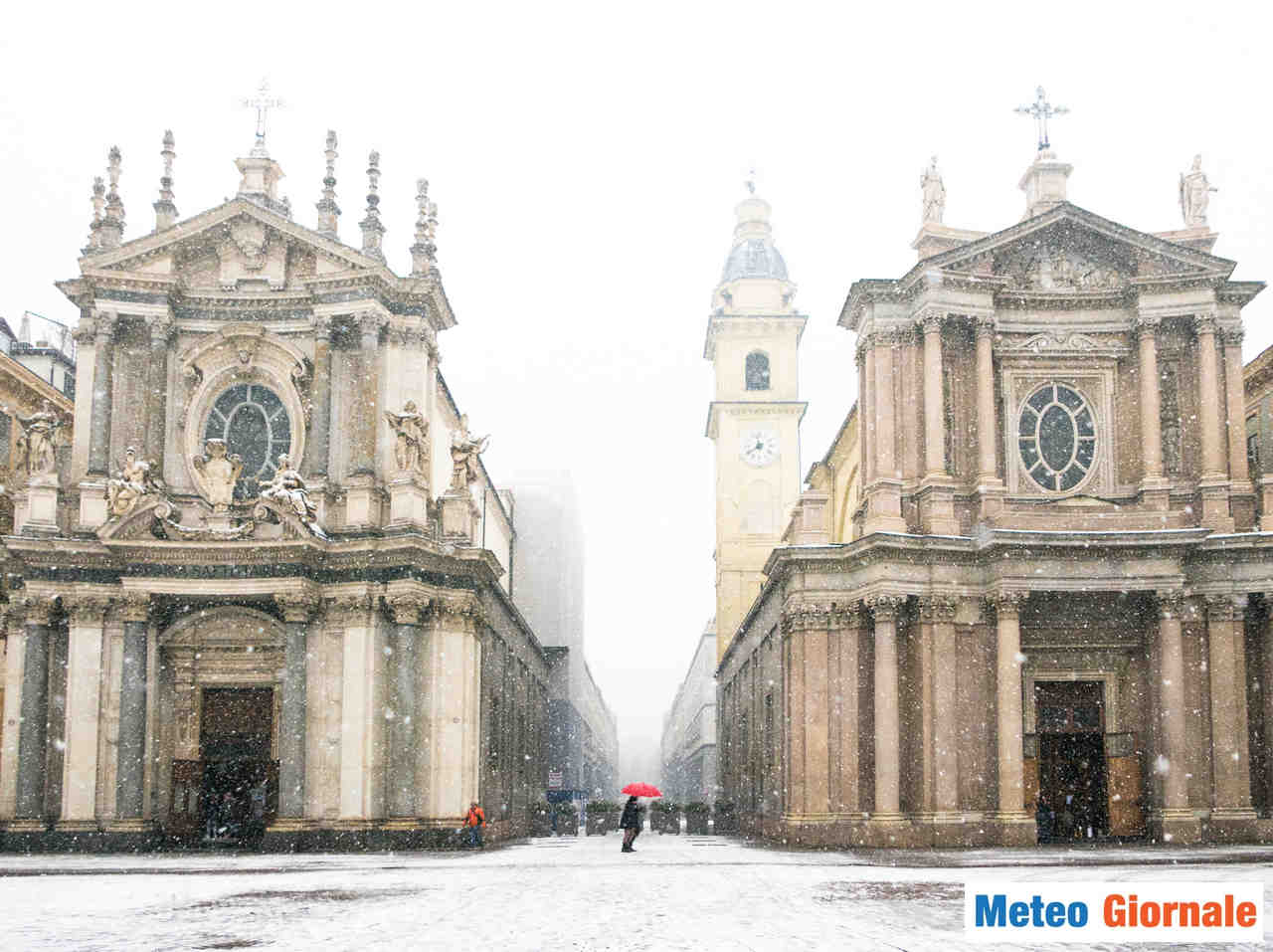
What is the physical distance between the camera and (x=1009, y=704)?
117ft

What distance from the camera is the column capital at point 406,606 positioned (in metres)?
35.3

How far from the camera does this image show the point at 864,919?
17.4 m

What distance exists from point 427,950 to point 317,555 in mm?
21598

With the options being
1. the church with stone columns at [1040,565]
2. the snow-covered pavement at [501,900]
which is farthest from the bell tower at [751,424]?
the snow-covered pavement at [501,900]

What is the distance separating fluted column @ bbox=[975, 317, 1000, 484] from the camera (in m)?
37.1

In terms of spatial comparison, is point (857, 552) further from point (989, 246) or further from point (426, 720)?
point (426, 720)

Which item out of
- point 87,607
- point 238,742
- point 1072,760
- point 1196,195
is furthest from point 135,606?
point 1196,195

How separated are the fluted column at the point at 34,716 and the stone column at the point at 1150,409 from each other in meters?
27.4

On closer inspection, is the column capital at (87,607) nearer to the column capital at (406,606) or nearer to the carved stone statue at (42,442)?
the carved stone statue at (42,442)

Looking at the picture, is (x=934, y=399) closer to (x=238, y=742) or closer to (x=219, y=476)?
(x=219, y=476)

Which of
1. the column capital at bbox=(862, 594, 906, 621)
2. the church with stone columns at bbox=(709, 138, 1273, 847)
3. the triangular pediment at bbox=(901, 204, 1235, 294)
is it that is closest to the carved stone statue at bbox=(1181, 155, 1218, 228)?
the church with stone columns at bbox=(709, 138, 1273, 847)

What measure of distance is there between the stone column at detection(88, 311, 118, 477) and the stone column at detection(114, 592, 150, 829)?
12.5ft

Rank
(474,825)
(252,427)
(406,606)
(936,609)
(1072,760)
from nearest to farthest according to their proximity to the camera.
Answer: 1. (474,825)
2. (406,606)
3. (936,609)
4. (1072,760)
5. (252,427)

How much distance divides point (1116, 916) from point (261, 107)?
115ft
